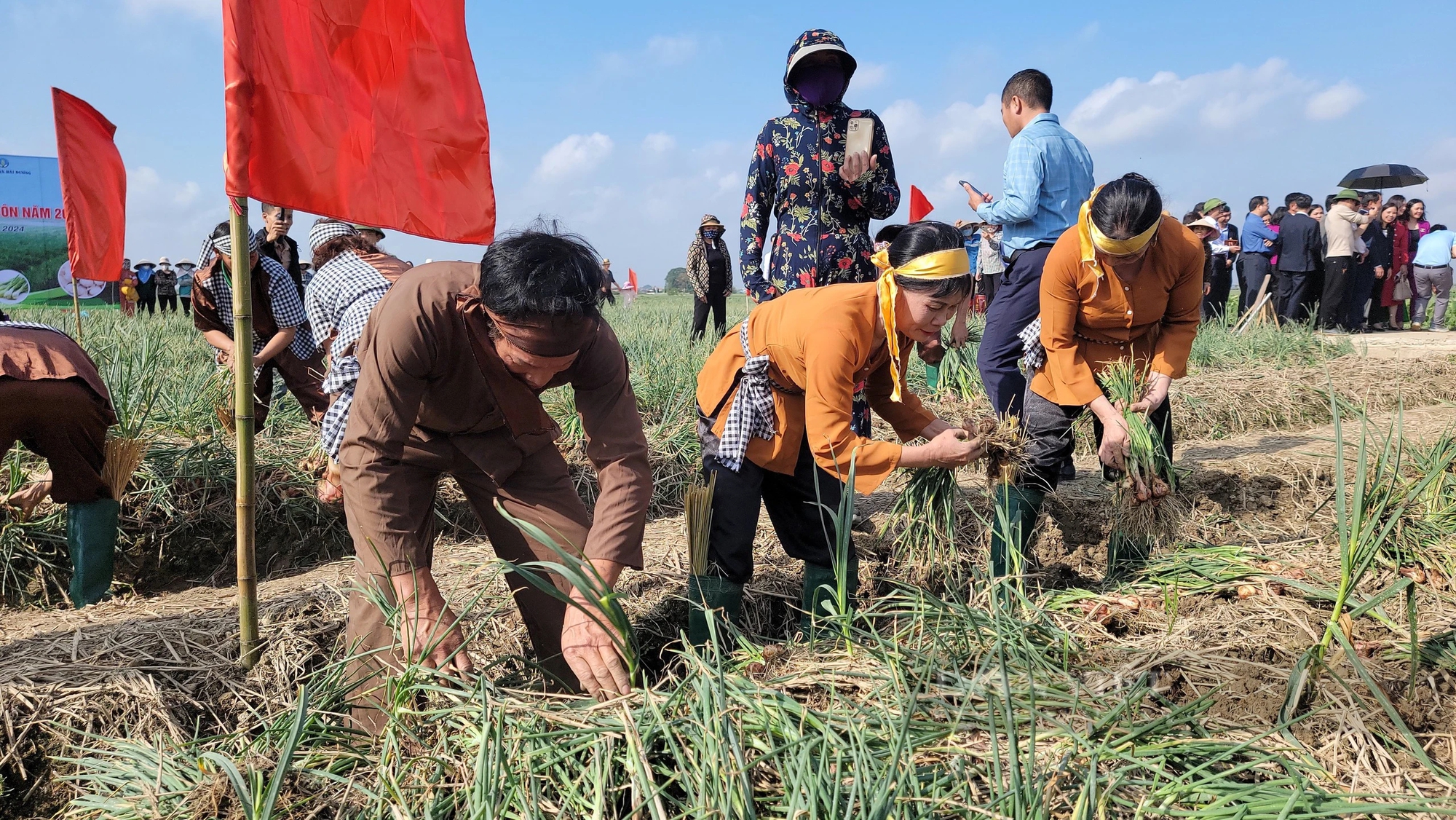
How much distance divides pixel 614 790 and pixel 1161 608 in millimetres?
1577

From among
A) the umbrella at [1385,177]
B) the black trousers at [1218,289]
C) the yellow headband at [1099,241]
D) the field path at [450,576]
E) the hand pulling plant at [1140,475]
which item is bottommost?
the field path at [450,576]

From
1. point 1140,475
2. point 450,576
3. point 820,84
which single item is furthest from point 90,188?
point 1140,475

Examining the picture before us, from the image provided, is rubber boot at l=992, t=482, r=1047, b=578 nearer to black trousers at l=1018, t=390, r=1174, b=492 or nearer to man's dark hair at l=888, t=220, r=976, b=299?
black trousers at l=1018, t=390, r=1174, b=492

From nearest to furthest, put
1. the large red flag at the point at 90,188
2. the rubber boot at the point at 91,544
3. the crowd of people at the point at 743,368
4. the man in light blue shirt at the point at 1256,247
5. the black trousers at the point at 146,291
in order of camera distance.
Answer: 1. the crowd of people at the point at 743,368
2. the rubber boot at the point at 91,544
3. the large red flag at the point at 90,188
4. the man in light blue shirt at the point at 1256,247
5. the black trousers at the point at 146,291

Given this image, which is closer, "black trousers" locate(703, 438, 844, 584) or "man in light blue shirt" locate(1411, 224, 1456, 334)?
"black trousers" locate(703, 438, 844, 584)

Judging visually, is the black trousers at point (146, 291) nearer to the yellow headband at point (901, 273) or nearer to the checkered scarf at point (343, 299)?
the checkered scarf at point (343, 299)

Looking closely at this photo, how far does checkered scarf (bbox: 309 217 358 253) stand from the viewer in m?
3.50

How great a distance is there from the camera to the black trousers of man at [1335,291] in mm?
9664

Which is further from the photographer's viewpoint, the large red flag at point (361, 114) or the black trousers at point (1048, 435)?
the black trousers at point (1048, 435)

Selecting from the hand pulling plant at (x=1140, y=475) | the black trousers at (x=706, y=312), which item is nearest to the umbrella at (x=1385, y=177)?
the black trousers at (x=706, y=312)

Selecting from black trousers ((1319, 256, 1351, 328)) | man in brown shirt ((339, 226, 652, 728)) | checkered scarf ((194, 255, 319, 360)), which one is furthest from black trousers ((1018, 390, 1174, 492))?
black trousers ((1319, 256, 1351, 328))

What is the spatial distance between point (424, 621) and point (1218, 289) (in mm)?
10521

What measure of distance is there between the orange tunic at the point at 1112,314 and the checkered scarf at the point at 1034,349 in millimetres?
41

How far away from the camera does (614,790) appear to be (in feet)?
4.72
